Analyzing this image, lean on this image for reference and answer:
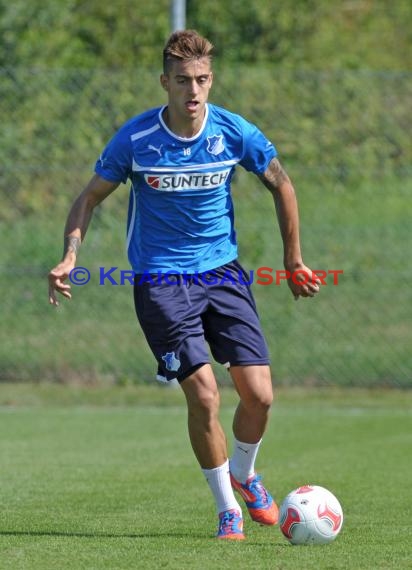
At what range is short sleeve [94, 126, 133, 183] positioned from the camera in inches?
222

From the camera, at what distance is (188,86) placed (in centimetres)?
554

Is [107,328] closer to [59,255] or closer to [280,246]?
[59,255]

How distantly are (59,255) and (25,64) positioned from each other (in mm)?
3705

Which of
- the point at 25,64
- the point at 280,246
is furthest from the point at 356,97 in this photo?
the point at 25,64

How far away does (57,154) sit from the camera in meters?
11.8

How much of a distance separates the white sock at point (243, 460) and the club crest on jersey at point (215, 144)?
1422mm

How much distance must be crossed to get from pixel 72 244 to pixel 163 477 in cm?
237

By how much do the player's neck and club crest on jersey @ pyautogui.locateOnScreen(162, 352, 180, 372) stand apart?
105cm

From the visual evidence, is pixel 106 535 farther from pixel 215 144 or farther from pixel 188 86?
pixel 188 86

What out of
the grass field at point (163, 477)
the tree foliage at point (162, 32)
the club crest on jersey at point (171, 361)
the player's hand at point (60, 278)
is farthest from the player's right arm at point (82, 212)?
the tree foliage at point (162, 32)

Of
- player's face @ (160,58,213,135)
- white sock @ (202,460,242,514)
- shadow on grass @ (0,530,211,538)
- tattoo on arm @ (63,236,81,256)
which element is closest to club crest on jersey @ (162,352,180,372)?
white sock @ (202,460,242,514)

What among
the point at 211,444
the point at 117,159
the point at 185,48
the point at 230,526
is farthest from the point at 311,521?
the point at 185,48

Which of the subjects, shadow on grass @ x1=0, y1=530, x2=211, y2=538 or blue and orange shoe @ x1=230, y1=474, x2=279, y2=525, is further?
blue and orange shoe @ x1=230, y1=474, x2=279, y2=525

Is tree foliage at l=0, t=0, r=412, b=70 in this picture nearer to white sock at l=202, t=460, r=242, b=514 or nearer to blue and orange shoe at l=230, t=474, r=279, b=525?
blue and orange shoe at l=230, t=474, r=279, b=525
